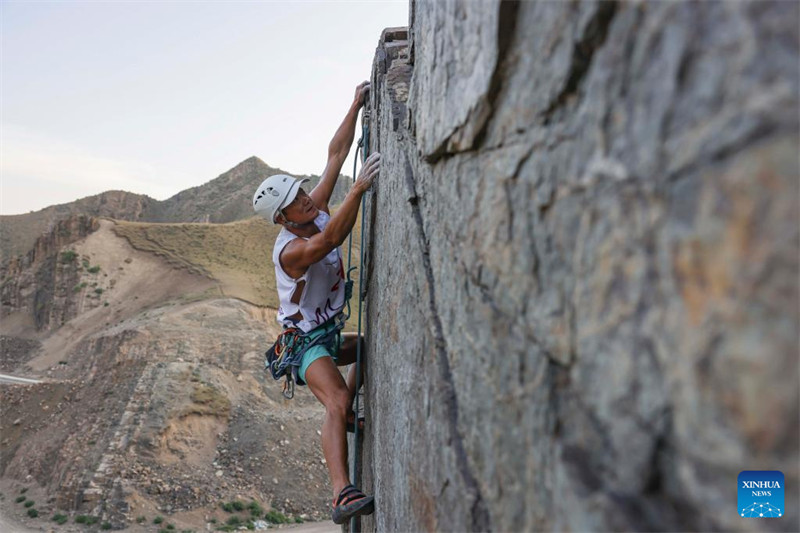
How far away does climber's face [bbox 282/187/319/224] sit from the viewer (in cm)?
398

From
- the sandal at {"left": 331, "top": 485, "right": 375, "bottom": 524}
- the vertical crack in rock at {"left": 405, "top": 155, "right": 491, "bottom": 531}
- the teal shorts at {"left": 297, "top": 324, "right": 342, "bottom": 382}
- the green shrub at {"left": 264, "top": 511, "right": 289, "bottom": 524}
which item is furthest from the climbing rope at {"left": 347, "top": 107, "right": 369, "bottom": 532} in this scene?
the green shrub at {"left": 264, "top": 511, "right": 289, "bottom": 524}

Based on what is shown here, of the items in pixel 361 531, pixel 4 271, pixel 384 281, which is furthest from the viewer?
pixel 4 271

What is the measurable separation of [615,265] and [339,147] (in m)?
3.81

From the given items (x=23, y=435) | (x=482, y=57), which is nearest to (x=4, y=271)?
(x=23, y=435)

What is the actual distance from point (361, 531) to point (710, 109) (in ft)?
12.9

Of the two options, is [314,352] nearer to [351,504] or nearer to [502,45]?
[351,504]

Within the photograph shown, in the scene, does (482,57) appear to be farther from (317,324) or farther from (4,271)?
(4,271)

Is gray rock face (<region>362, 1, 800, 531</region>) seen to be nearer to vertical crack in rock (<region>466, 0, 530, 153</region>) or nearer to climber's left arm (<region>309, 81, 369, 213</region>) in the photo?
vertical crack in rock (<region>466, 0, 530, 153</region>)

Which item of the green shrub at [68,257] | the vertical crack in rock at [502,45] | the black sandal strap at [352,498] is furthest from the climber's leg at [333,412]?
the green shrub at [68,257]

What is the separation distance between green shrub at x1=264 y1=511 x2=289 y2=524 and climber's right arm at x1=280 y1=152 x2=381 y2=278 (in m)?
10.6

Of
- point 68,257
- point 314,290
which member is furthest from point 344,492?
point 68,257

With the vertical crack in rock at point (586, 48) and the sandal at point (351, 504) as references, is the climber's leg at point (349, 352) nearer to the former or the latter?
the sandal at point (351, 504)

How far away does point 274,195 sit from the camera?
3898 mm

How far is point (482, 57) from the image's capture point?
150 centimetres
